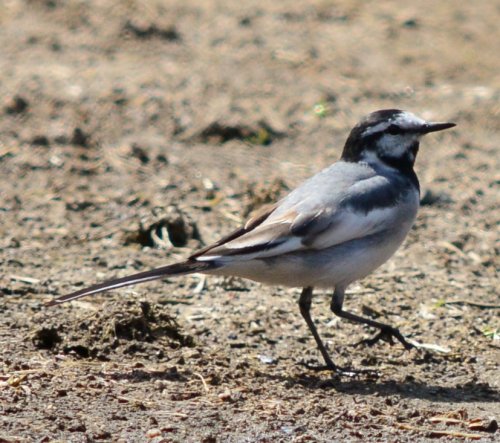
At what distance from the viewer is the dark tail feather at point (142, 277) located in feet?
20.2

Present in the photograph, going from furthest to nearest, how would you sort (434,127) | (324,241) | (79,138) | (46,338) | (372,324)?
(79,138)
(434,127)
(372,324)
(324,241)
(46,338)

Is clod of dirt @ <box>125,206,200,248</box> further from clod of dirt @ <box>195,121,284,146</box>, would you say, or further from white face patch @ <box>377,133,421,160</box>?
clod of dirt @ <box>195,121,284,146</box>

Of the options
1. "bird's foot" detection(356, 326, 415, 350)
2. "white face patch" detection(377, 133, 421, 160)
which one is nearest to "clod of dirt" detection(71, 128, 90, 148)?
"white face patch" detection(377, 133, 421, 160)

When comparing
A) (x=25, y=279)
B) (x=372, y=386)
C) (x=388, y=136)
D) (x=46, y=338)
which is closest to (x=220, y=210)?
(x=25, y=279)

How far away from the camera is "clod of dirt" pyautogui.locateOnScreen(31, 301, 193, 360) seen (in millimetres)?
6293

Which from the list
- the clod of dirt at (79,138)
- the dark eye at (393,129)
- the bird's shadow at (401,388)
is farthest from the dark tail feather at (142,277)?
the clod of dirt at (79,138)

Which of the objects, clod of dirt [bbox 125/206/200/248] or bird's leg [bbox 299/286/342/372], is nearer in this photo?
bird's leg [bbox 299/286/342/372]

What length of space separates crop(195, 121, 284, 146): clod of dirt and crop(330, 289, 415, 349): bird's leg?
13.2ft

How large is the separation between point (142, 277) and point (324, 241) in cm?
109

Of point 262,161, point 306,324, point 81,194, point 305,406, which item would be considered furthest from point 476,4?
point 305,406

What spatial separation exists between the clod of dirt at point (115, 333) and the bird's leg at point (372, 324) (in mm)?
970

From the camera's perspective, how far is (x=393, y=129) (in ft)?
23.2

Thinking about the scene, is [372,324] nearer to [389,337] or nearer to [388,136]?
[389,337]

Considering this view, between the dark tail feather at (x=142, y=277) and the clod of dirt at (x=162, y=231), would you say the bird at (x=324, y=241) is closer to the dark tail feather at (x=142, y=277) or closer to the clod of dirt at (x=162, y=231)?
the dark tail feather at (x=142, y=277)
